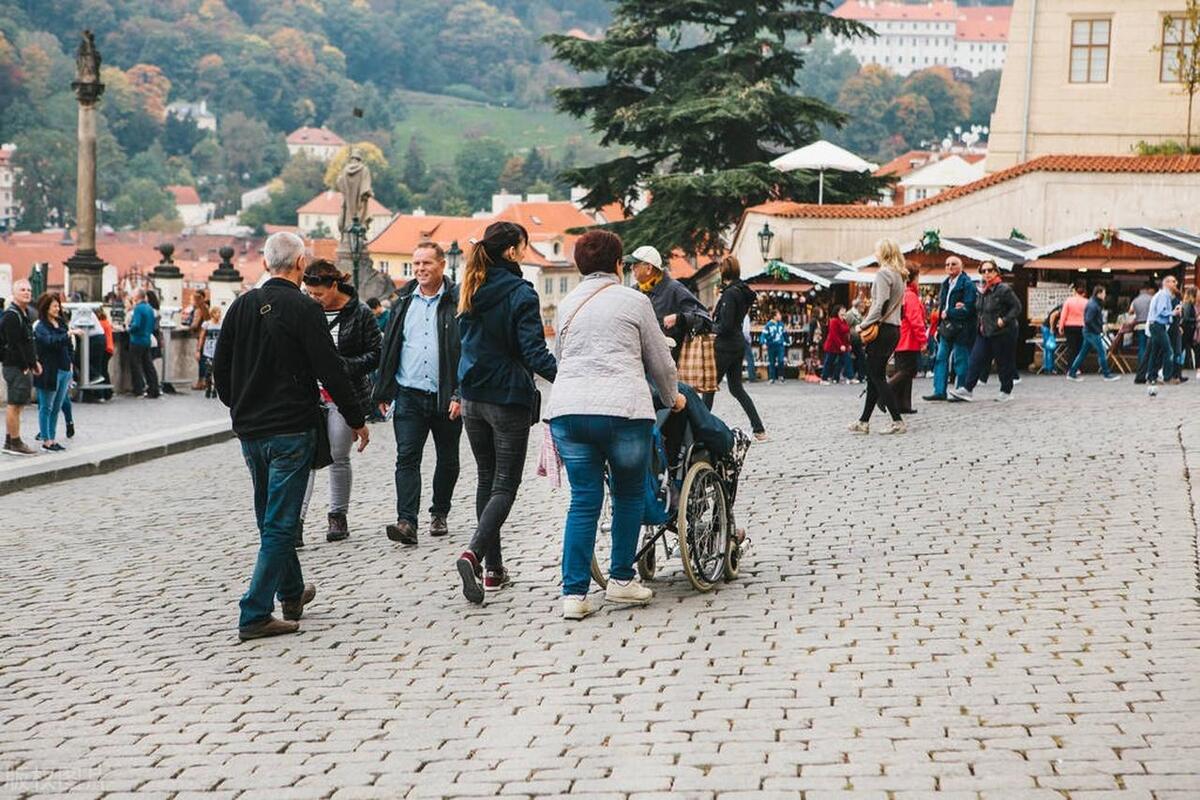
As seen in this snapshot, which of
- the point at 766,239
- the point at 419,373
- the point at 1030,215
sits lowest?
the point at 419,373

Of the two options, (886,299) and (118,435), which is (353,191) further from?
(886,299)

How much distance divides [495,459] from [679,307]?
3.20 meters

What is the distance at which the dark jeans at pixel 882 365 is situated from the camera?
14.7 meters

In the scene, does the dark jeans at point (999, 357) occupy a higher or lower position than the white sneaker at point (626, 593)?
higher

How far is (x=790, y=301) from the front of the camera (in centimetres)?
2870

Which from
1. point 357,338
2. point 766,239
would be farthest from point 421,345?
point 766,239

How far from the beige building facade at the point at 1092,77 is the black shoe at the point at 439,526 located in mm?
29427

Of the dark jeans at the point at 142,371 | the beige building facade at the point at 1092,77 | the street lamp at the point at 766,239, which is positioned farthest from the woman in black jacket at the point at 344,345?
the beige building facade at the point at 1092,77

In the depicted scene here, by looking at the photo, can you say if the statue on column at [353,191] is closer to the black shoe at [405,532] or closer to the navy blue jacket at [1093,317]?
the navy blue jacket at [1093,317]

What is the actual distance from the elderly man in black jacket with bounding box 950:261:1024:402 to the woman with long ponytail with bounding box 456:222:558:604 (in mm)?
10874

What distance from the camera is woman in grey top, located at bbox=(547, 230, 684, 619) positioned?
292 inches

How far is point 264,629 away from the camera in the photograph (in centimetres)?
736

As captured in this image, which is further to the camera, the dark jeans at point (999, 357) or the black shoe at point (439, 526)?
the dark jeans at point (999, 357)

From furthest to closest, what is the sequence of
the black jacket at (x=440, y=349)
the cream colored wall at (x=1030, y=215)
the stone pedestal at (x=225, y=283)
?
the stone pedestal at (x=225, y=283), the cream colored wall at (x=1030, y=215), the black jacket at (x=440, y=349)
